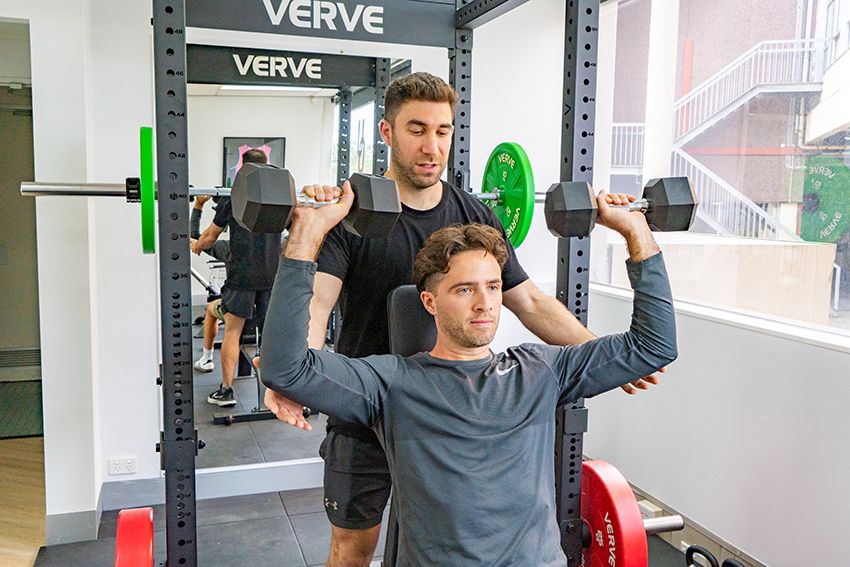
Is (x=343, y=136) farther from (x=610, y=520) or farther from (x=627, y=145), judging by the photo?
(x=610, y=520)

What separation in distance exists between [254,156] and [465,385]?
6.59 ft

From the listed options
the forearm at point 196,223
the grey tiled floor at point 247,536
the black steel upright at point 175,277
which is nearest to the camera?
the black steel upright at point 175,277

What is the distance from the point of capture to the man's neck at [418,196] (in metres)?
1.76

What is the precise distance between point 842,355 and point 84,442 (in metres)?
2.84

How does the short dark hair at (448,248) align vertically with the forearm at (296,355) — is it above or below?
above

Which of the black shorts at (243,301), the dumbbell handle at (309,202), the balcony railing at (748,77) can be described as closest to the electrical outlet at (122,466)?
the black shorts at (243,301)

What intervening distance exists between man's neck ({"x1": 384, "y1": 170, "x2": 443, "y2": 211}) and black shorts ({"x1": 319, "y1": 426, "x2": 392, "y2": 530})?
1.90ft

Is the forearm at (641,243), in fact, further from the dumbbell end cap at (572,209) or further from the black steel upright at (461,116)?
the black steel upright at (461,116)

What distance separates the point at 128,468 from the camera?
Answer: 314 centimetres

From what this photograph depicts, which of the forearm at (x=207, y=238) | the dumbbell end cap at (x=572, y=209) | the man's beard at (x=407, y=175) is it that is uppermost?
the man's beard at (x=407, y=175)

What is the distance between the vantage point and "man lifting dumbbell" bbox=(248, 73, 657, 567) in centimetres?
169

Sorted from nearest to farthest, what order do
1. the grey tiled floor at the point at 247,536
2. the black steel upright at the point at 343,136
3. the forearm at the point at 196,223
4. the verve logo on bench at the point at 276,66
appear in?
the grey tiled floor at the point at 247,536
the forearm at the point at 196,223
the verve logo on bench at the point at 276,66
the black steel upright at the point at 343,136

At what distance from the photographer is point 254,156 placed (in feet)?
10.2

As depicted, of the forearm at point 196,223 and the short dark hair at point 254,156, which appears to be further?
the short dark hair at point 254,156
